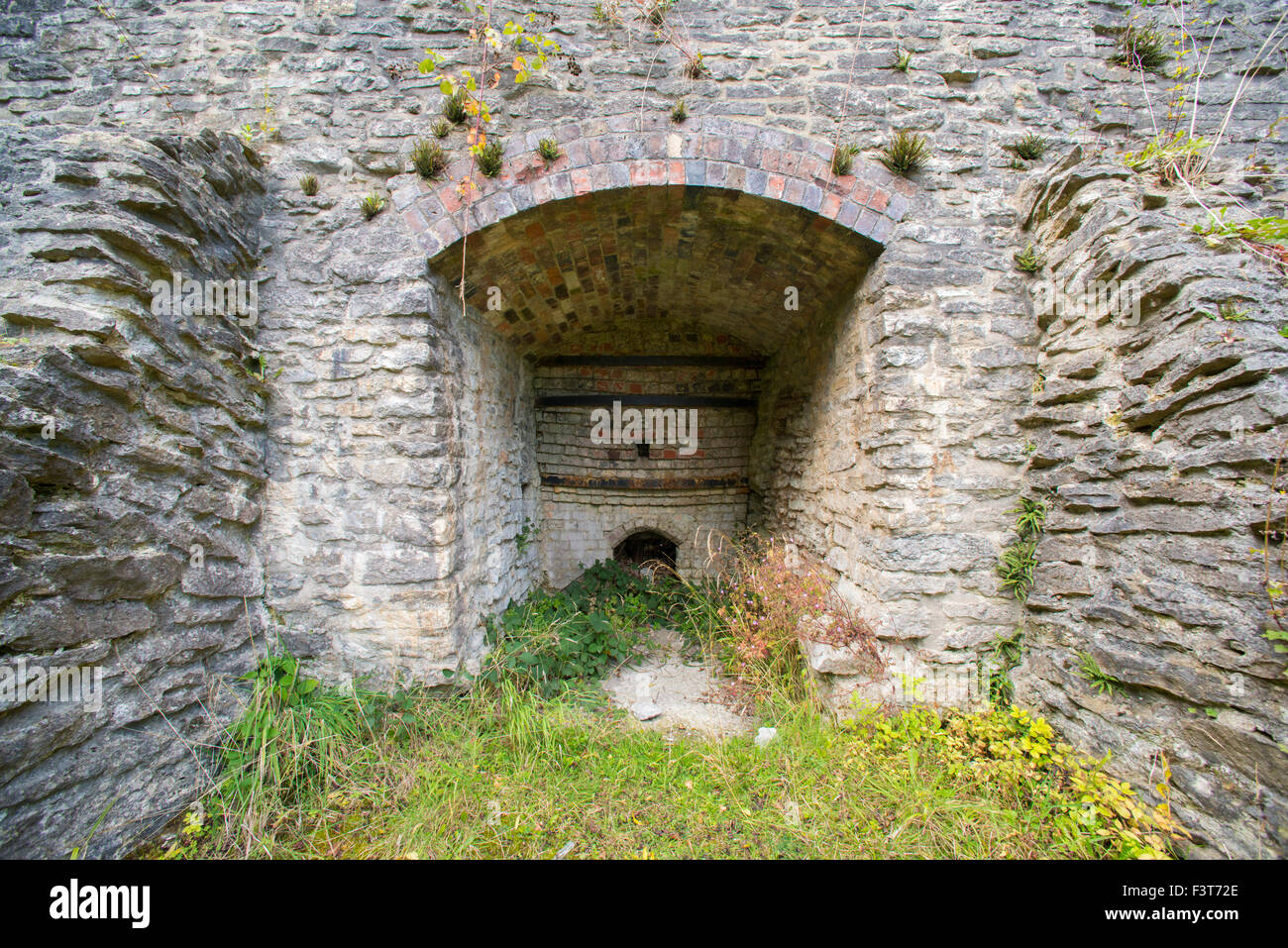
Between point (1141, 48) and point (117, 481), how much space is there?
18.6 feet

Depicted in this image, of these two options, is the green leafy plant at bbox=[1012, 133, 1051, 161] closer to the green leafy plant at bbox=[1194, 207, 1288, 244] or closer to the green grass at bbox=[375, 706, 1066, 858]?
the green leafy plant at bbox=[1194, 207, 1288, 244]

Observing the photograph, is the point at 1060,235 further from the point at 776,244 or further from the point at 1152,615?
the point at 1152,615

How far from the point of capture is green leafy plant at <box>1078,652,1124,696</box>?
7.11 feet

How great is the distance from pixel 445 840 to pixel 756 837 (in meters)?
1.32

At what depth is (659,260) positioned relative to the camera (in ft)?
11.7

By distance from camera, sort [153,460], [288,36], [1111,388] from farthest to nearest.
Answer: [288,36], [1111,388], [153,460]

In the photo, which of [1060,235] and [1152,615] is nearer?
[1152,615]

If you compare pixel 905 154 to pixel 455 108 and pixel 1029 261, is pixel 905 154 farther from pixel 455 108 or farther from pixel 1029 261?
pixel 455 108

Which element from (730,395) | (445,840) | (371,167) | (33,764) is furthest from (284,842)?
(730,395)

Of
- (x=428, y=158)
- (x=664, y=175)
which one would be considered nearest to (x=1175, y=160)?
(x=664, y=175)

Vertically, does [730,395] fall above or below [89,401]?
above

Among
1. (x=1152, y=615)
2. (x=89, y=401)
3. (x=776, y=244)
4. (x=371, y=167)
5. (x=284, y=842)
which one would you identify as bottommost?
(x=284, y=842)

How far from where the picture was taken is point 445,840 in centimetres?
203

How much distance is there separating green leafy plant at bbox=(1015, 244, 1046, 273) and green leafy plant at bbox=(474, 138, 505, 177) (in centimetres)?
297
